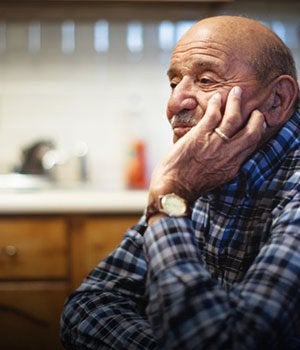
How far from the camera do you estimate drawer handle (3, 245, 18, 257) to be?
1860 millimetres

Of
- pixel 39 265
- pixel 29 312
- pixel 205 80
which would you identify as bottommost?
pixel 29 312

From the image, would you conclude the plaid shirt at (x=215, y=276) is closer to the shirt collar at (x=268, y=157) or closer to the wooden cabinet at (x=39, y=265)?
the shirt collar at (x=268, y=157)

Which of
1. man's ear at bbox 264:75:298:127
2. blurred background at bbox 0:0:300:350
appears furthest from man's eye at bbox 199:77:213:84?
blurred background at bbox 0:0:300:350

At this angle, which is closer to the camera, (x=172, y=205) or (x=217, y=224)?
(x=172, y=205)

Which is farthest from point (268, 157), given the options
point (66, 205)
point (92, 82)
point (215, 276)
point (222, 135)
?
point (92, 82)

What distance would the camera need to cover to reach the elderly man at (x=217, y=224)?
74 centimetres

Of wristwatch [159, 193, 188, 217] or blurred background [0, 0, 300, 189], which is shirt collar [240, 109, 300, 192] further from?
blurred background [0, 0, 300, 189]

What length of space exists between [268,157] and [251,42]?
0.20 meters

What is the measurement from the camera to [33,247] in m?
1.87

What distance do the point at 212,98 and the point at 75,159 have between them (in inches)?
57.7

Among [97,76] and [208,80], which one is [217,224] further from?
[97,76]

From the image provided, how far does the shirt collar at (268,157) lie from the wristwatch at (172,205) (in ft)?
0.54

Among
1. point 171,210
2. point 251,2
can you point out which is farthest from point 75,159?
point 171,210

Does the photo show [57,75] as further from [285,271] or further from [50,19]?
[285,271]
